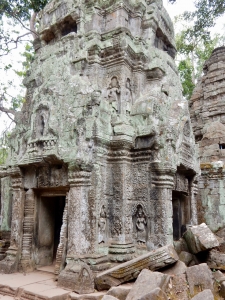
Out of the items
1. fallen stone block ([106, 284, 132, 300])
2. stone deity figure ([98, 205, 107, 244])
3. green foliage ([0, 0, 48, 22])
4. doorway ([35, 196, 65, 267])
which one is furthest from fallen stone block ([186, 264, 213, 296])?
green foliage ([0, 0, 48, 22])

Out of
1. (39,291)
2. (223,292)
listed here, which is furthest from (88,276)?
(223,292)

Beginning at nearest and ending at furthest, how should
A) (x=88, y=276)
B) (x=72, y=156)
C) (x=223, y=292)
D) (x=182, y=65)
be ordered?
(x=223, y=292) → (x=88, y=276) → (x=72, y=156) → (x=182, y=65)

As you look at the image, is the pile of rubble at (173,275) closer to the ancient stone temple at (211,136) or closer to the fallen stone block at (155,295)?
the fallen stone block at (155,295)

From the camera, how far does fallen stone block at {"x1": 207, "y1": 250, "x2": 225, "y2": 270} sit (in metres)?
5.72

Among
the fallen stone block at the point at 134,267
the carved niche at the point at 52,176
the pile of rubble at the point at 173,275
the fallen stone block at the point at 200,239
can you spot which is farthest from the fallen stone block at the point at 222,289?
the carved niche at the point at 52,176

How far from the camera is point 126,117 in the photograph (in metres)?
6.57

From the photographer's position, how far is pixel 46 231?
23.2 ft

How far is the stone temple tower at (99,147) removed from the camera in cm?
587

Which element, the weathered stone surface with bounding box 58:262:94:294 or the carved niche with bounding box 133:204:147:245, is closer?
the weathered stone surface with bounding box 58:262:94:294

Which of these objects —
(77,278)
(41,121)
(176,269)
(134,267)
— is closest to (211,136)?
(41,121)

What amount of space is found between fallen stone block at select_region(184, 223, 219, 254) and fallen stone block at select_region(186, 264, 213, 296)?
1056mm

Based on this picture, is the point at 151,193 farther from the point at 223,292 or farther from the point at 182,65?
the point at 182,65

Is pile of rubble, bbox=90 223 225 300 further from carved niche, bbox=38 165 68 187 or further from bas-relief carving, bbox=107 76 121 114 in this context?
bas-relief carving, bbox=107 76 121 114

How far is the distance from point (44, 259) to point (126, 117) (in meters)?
3.77
